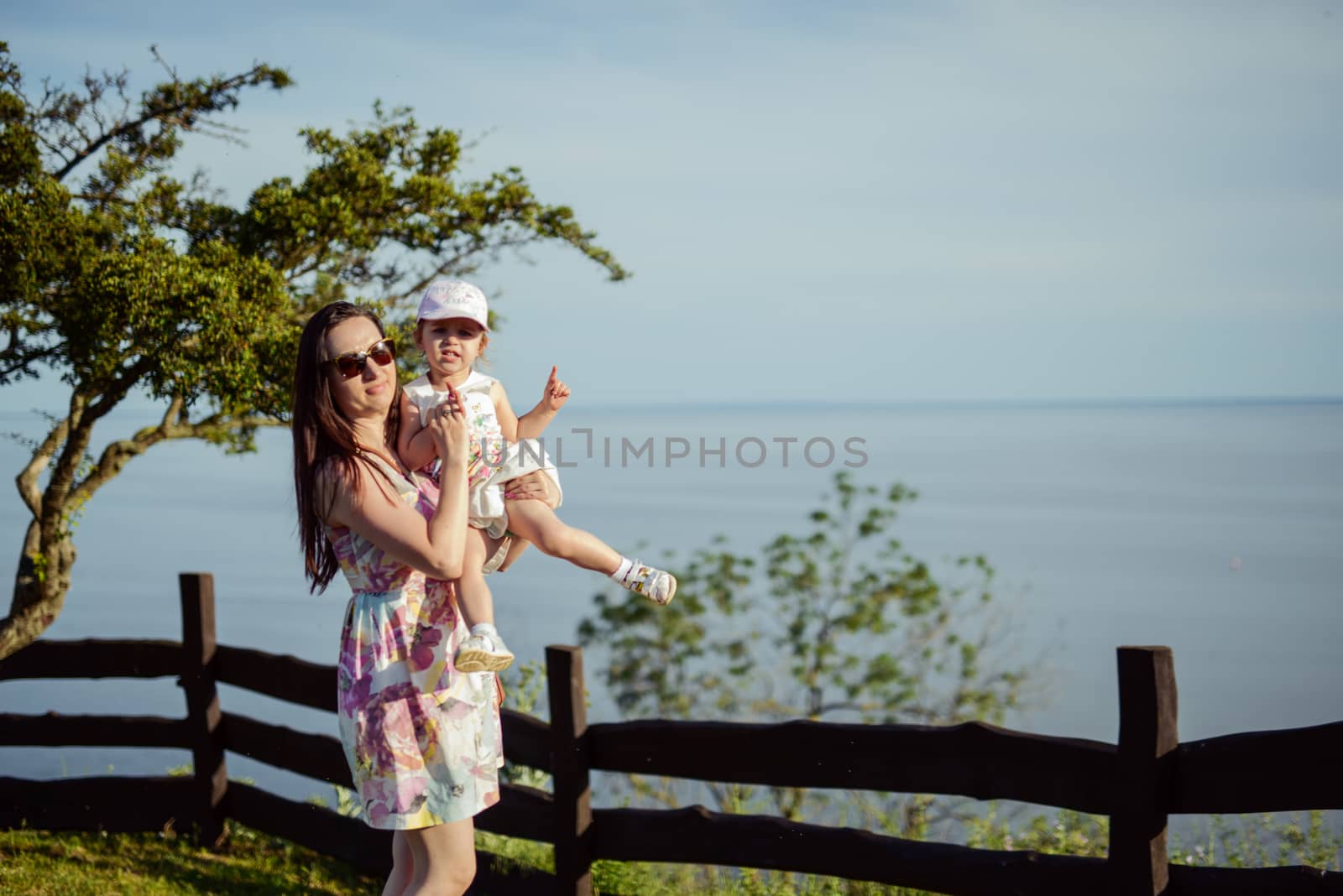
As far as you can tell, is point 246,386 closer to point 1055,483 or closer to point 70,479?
point 70,479

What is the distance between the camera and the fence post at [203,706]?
19.0ft

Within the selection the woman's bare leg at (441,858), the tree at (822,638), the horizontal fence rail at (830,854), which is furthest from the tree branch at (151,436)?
the tree at (822,638)

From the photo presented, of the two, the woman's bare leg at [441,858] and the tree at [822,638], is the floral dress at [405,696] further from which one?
the tree at [822,638]

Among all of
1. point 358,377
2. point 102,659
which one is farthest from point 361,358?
point 102,659

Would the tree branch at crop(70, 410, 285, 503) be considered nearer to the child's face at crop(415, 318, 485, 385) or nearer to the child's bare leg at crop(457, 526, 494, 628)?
the child's face at crop(415, 318, 485, 385)

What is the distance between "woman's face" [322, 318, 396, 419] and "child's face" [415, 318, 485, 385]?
0.22 meters

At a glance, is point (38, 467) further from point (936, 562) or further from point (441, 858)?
point (936, 562)

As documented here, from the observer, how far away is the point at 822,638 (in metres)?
9.89

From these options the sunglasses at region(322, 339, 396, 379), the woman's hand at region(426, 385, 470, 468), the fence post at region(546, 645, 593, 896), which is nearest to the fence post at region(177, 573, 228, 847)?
the fence post at region(546, 645, 593, 896)

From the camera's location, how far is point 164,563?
107 ft

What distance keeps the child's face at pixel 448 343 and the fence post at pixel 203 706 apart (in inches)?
138

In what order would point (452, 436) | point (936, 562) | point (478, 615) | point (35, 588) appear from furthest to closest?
1. point (936, 562)
2. point (35, 588)
3. point (478, 615)
4. point (452, 436)

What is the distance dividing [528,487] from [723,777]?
6.58 ft

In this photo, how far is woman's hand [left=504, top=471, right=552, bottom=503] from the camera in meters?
2.95
